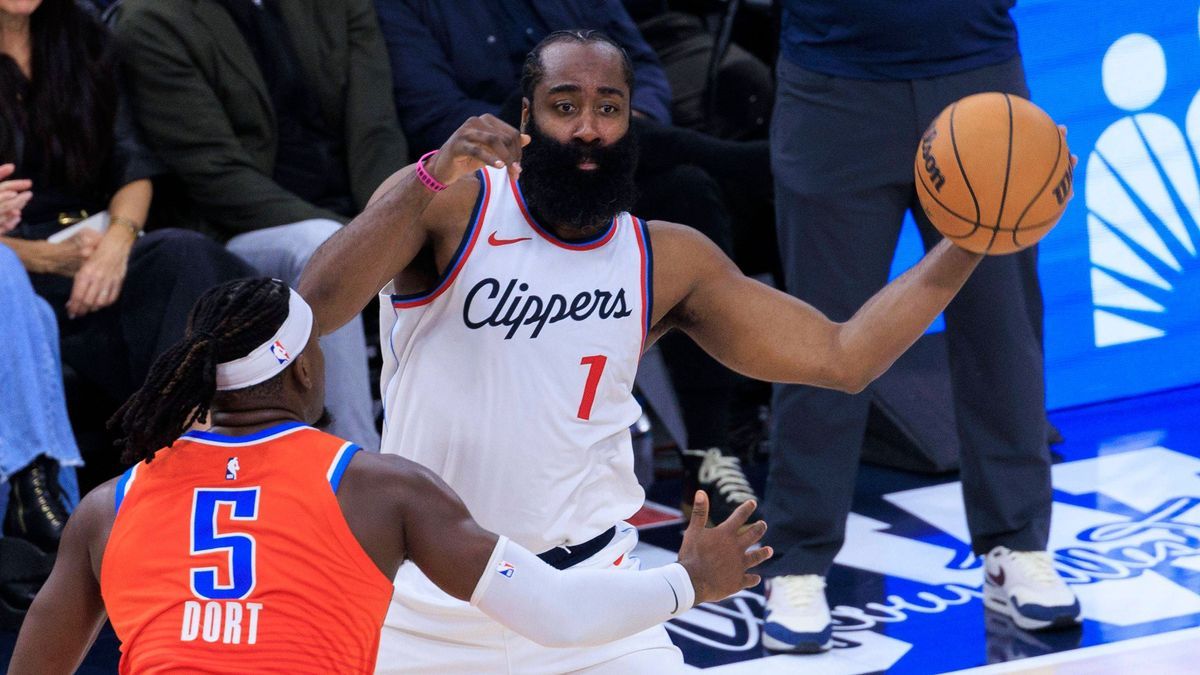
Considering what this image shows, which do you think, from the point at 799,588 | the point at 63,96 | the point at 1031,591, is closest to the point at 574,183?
the point at 799,588

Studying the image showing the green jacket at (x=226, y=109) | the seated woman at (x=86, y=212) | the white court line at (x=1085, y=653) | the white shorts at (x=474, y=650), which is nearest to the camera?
the white shorts at (x=474, y=650)

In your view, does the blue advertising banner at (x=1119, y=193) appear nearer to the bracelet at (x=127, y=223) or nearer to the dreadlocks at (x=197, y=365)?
the bracelet at (x=127, y=223)

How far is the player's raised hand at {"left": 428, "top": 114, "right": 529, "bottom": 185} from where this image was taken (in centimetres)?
303

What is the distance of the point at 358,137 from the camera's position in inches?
224

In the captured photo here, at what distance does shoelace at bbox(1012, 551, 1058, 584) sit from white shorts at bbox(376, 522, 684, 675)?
5.34 feet

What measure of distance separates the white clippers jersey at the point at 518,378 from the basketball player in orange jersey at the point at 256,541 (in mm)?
655

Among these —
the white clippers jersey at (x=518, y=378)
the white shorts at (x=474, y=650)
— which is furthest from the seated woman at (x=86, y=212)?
the white shorts at (x=474, y=650)

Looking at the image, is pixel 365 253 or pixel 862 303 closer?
pixel 365 253

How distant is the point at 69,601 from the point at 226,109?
10.4ft

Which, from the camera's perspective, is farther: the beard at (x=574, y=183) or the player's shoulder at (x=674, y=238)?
the player's shoulder at (x=674, y=238)

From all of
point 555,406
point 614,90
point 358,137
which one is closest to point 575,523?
point 555,406

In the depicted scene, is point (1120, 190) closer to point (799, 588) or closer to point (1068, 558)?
point (1068, 558)

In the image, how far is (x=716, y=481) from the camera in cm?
561

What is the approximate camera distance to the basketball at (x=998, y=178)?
3461mm
